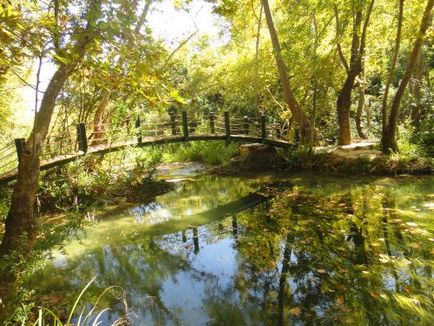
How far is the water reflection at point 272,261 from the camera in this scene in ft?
12.6

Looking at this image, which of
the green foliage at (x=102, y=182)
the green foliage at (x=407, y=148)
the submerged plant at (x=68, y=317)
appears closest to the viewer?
the submerged plant at (x=68, y=317)

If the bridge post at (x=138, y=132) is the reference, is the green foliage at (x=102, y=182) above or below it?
below

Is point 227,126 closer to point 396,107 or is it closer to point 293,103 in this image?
point 293,103

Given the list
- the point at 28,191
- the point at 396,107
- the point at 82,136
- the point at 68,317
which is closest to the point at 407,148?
the point at 396,107

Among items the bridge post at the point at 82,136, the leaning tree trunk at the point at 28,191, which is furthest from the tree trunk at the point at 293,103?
the leaning tree trunk at the point at 28,191

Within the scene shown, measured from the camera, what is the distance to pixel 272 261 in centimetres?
503

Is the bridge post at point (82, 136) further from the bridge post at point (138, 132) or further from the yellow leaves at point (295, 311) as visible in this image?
the yellow leaves at point (295, 311)

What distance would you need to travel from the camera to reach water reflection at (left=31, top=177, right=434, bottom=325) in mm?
3846

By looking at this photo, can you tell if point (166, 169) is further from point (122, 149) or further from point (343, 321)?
point (343, 321)

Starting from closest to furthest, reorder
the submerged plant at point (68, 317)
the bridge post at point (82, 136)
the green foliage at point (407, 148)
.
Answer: the submerged plant at point (68, 317) < the bridge post at point (82, 136) < the green foliage at point (407, 148)

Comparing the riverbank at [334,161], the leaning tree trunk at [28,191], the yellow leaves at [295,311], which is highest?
the leaning tree trunk at [28,191]

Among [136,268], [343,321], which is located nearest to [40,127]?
[136,268]

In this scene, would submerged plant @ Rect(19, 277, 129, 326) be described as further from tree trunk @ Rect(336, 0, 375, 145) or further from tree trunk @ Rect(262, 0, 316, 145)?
tree trunk @ Rect(336, 0, 375, 145)

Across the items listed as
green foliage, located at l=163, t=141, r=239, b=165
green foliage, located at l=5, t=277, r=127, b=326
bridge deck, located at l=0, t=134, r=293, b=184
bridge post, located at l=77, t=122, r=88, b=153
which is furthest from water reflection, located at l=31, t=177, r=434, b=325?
green foliage, located at l=163, t=141, r=239, b=165
